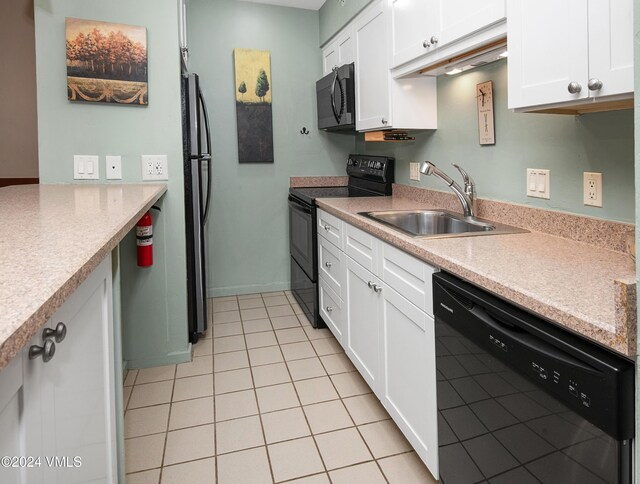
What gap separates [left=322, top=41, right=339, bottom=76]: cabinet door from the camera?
135 inches

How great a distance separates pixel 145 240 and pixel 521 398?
6.25 feet

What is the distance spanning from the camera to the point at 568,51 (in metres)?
1.18

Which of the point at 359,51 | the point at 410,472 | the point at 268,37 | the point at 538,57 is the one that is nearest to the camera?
the point at 538,57

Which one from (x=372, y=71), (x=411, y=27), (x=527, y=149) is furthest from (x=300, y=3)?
(x=527, y=149)

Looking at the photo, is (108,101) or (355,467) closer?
(355,467)

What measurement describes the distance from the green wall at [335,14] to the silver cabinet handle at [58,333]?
2.63m

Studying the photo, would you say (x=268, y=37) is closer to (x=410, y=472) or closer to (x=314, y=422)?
(x=314, y=422)

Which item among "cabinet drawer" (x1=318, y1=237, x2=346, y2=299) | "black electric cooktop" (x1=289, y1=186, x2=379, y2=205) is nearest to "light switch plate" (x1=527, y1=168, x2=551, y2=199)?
"cabinet drawer" (x1=318, y1=237, x2=346, y2=299)

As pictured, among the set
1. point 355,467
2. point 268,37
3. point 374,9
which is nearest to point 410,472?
point 355,467

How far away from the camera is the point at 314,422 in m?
1.95

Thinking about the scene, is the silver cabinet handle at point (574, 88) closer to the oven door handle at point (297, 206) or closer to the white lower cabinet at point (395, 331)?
the white lower cabinet at point (395, 331)

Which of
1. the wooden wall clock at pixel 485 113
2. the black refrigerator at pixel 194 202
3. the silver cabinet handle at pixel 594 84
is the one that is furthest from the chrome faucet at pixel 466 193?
the black refrigerator at pixel 194 202

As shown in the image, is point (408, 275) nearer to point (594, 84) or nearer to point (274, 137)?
point (594, 84)

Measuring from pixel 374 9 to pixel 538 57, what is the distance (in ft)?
5.33
